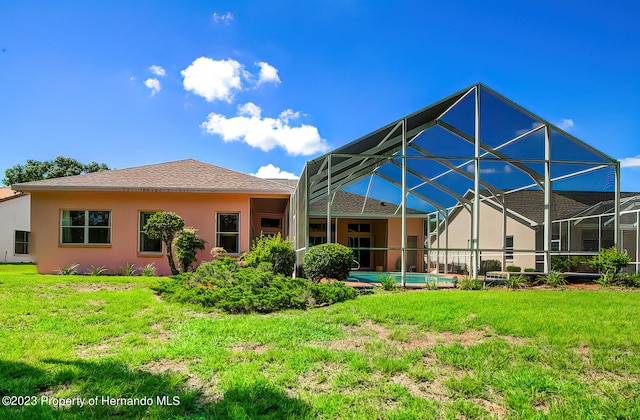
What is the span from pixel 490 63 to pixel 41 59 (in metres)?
13.2

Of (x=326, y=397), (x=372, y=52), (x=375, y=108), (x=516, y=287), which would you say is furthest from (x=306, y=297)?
(x=375, y=108)

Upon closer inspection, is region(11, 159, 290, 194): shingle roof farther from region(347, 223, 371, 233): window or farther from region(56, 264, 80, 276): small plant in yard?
region(347, 223, 371, 233): window

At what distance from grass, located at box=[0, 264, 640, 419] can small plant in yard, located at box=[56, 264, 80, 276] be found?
769 centimetres

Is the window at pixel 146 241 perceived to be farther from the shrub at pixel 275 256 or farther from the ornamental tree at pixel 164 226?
the shrub at pixel 275 256

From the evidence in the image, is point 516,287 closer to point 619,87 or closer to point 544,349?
point 544,349

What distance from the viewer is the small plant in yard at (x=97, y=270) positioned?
1352 centimetres

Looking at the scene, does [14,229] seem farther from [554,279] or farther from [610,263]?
[610,263]

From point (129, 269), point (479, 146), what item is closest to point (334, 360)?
point (479, 146)

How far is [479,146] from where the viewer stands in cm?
1168

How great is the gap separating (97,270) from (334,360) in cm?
1241

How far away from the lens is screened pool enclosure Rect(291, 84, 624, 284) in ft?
38.2

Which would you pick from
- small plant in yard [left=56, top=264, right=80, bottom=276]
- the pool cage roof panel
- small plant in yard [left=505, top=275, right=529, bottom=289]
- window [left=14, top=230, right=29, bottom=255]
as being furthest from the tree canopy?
small plant in yard [left=505, top=275, right=529, bottom=289]

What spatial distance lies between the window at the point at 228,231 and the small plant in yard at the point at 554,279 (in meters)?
10.4

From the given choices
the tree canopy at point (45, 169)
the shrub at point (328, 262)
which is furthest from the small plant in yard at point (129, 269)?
the tree canopy at point (45, 169)
